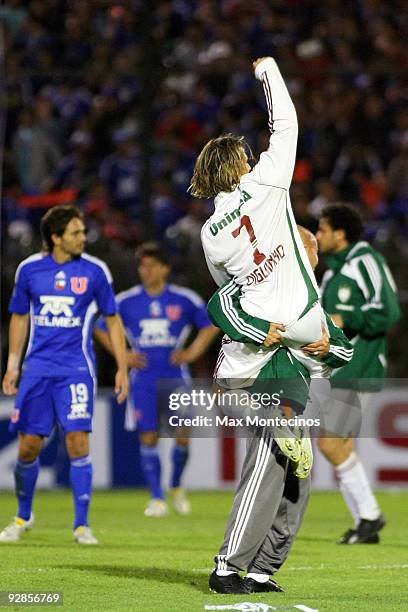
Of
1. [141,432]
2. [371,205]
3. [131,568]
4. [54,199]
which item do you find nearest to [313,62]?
[371,205]

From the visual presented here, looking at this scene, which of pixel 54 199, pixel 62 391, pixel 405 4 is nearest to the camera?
pixel 62 391

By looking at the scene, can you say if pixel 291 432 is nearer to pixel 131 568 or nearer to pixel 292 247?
pixel 292 247

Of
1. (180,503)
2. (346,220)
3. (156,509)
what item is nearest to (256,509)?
(346,220)

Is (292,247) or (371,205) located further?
(371,205)

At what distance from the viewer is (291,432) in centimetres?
631

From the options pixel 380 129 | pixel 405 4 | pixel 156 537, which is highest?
pixel 405 4

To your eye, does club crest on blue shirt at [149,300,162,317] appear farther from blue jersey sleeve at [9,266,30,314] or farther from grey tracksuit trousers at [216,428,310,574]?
grey tracksuit trousers at [216,428,310,574]

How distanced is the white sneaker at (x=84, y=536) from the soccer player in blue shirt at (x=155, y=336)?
9.98ft

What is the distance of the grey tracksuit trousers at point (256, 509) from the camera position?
6.32 metres

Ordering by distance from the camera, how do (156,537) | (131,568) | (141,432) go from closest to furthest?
(131,568)
(156,537)
(141,432)

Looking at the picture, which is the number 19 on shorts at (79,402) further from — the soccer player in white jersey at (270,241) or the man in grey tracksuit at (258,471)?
the soccer player in white jersey at (270,241)

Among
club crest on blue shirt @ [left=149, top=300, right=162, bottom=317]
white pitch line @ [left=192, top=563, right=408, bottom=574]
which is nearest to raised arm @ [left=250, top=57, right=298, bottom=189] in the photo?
white pitch line @ [left=192, top=563, right=408, bottom=574]

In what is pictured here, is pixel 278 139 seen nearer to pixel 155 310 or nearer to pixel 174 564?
pixel 174 564

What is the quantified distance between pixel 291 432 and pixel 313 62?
470 inches
